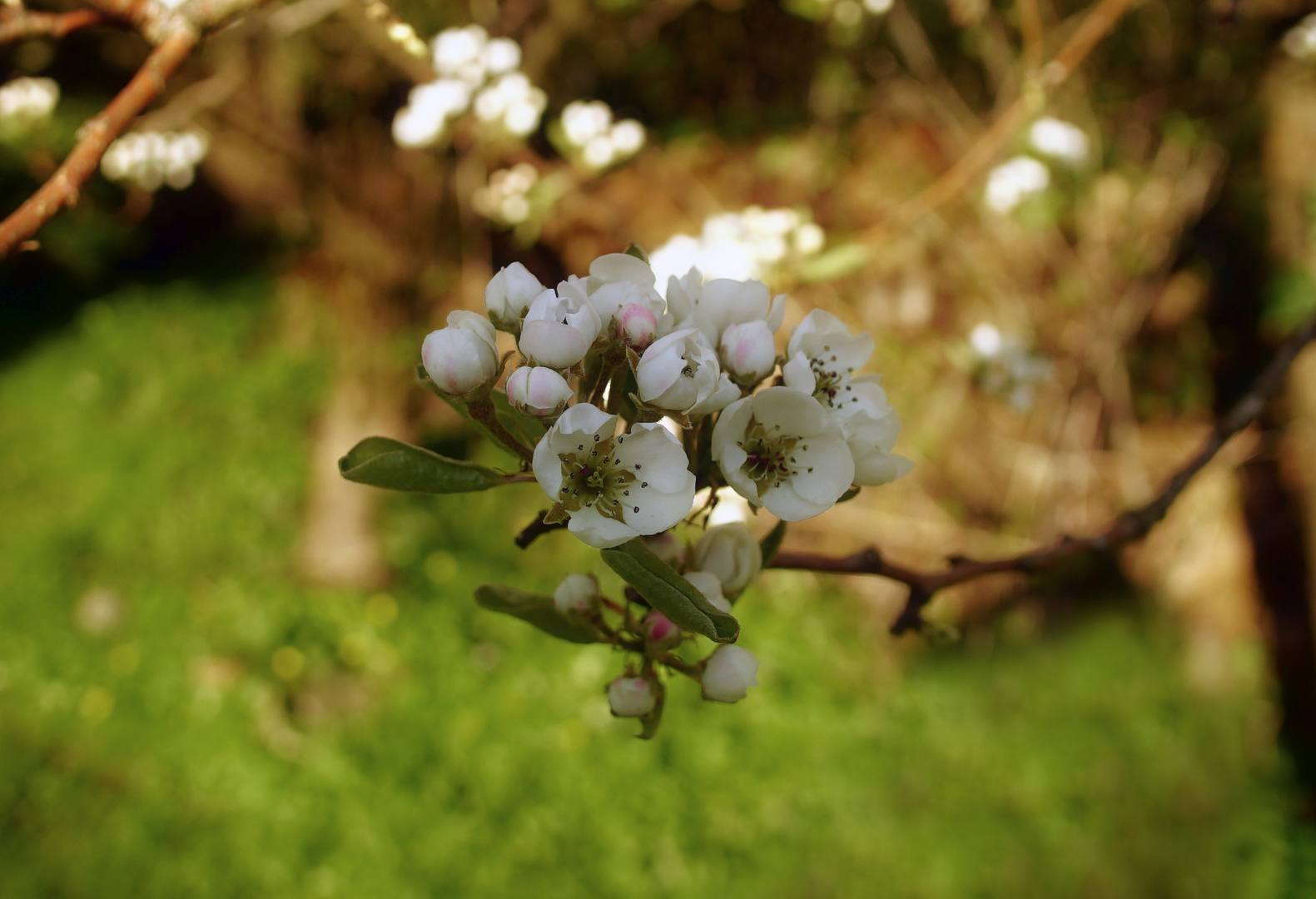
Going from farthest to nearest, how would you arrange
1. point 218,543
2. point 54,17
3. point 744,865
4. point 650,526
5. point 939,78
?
1. point 939,78
2. point 218,543
3. point 744,865
4. point 54,17
5. point 650,526

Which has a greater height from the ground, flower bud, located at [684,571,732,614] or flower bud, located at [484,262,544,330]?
flower bud, located at [484,262,544,330]

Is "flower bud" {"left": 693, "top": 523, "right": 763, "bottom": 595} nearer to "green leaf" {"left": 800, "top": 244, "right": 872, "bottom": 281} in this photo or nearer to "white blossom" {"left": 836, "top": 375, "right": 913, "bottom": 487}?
"white blossom" {"left": 836, "top": 375, "right": 913, "bottom": 487}

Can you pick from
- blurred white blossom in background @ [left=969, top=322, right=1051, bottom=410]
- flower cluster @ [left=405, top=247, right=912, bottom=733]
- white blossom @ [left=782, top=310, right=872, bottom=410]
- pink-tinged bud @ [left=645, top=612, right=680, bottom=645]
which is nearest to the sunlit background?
blurred white blossom in background @ [left=969, top=322, right=1051, bottom=410]

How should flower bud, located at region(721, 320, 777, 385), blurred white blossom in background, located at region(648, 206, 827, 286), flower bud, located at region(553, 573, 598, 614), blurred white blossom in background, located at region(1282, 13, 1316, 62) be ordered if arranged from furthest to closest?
blurred white blossom in background, located at region(1282, 13, 1316, 62), blurred white blossom in background, located at region(648, 206, 827, 286), flower bud, located at region(553, 573, 598, 614), flower bud, located at region(721, 320, 777, 385)

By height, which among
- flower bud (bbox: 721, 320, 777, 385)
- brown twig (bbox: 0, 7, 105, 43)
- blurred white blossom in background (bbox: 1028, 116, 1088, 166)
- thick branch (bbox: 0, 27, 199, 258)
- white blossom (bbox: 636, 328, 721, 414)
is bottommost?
blurred white blossom in background (bbox: 1028, 116, 1088, 166)

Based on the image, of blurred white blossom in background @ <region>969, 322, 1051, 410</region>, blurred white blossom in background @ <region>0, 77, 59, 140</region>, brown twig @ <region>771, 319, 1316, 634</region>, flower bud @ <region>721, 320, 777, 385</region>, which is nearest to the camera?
flower bud @ <region>721, 320, 777, 385</region>

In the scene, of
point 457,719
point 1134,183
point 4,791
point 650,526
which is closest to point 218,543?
point 4,791

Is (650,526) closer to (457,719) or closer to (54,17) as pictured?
(54,17)
